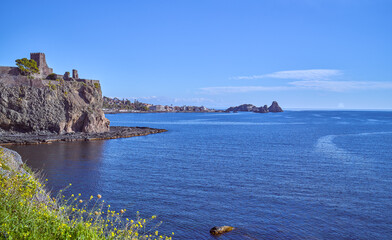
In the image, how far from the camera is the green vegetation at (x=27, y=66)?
6900cm

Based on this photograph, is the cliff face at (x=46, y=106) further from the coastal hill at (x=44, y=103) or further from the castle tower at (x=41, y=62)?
the castle tower at (x=41, y=62)

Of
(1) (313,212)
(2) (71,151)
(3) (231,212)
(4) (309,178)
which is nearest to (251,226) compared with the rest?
(3) (231,212)

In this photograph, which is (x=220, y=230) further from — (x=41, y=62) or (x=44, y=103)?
(x=41, y=62)

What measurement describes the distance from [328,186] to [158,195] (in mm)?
15082

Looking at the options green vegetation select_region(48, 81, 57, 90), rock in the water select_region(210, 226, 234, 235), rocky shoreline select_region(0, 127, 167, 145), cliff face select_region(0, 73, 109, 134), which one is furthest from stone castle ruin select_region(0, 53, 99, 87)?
rock in the water select_region(210, 226, 234, 235)

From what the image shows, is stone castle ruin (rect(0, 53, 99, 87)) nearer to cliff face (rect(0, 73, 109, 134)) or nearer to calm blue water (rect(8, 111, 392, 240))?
cliff face (rect(0, 73, 109, 134))

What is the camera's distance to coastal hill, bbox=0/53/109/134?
61875 mm

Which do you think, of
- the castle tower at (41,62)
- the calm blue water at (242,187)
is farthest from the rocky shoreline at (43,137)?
the castle tower at (41,62)

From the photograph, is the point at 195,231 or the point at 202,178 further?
the point at 202,178

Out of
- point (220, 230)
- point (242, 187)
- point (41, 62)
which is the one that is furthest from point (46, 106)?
point (220, 230)

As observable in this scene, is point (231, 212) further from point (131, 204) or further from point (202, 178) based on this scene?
point (202, 178)

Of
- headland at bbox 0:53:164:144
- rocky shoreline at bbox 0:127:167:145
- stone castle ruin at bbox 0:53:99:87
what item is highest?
stone castle ruin at bbox 0:53:99:87

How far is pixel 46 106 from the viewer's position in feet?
213

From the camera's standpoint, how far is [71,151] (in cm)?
4828
